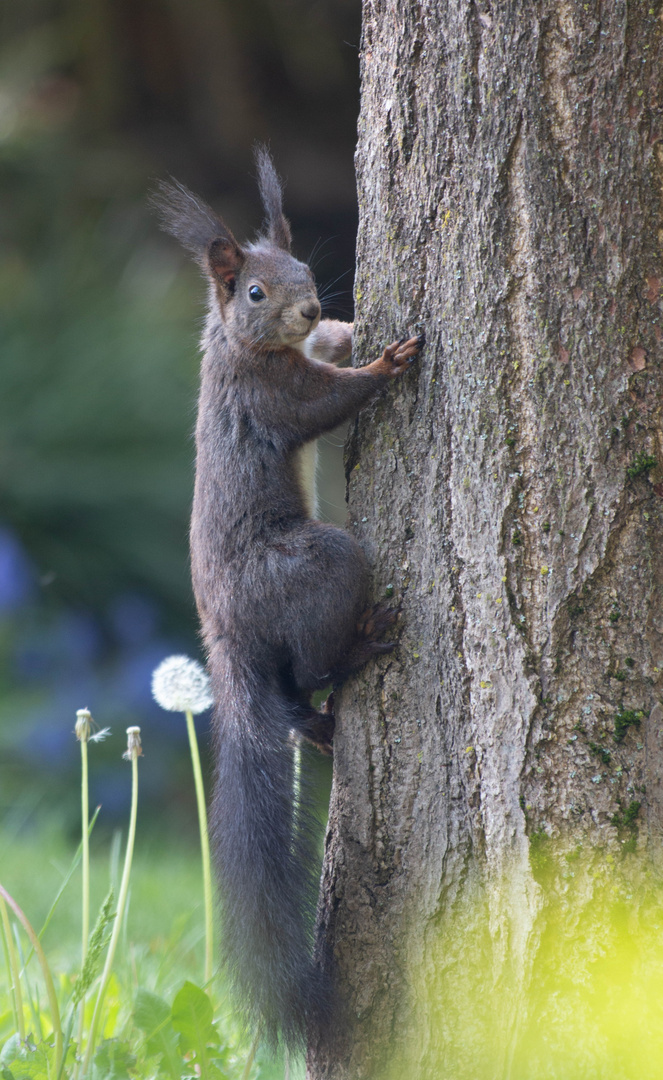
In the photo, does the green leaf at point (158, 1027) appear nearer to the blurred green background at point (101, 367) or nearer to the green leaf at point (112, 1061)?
the green leaf at point (112, 1061)

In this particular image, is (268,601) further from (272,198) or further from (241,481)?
(272,198)

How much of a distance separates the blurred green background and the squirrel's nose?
204 centimetres

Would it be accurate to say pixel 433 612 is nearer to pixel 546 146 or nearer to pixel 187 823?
pixel 546 146

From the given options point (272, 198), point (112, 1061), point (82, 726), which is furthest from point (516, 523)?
point (272, 198)

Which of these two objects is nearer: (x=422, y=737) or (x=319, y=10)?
(x=422, y=737)

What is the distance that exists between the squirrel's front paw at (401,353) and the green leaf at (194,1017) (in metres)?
1.06

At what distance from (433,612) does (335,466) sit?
12.5 ft

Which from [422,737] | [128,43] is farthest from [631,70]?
[128,43]

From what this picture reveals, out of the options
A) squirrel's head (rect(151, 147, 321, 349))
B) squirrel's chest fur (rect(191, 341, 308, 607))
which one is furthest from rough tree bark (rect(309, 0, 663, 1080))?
squirrel's head (rect(151, 147, 321, 349))

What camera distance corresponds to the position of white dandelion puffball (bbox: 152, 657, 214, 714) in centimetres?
189

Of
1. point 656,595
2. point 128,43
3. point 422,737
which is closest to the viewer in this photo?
point 656,595

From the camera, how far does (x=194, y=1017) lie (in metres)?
1.57

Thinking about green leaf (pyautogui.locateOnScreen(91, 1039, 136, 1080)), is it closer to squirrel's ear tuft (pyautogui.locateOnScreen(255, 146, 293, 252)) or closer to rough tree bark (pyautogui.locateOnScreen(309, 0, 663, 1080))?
rough tree bark (pyautogui.locateOnScreen(309, 0, 663, 1080))

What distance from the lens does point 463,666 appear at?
4.99 ft
